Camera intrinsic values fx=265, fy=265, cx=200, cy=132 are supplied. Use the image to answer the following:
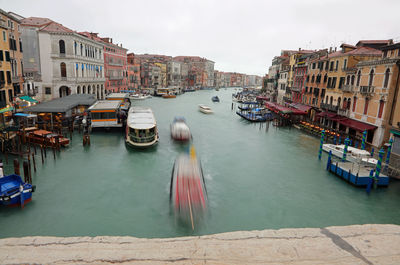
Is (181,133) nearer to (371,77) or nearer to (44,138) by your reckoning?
(44,138)

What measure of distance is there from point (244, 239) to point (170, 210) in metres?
5.54

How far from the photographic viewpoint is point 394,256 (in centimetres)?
823

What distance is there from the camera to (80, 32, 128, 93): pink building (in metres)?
64.1

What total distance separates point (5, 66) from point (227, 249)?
28.7m

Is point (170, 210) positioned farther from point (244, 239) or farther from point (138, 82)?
point (138, 82)

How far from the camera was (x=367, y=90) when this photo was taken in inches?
957

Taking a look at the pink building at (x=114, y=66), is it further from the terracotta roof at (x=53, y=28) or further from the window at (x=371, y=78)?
the window at (x=371, y=78)

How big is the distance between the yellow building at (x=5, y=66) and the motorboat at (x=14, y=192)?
1486cm

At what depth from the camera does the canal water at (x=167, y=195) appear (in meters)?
12.5

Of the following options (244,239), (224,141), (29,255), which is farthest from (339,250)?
(224,141)

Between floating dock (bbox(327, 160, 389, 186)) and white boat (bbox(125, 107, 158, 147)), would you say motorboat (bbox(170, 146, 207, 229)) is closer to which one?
white boat (bbox(125, 107, 158, 147))

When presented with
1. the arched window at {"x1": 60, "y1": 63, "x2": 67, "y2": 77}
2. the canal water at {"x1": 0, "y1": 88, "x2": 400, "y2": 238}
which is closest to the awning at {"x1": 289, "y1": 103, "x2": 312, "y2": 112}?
the canal water at {"x1": 0, "y1": 88, "x2": 400, "y2": 238}

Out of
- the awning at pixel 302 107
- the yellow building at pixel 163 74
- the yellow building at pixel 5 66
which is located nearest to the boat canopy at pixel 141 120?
the yellow building at pixel 5 66

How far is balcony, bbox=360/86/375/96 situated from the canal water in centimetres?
721
